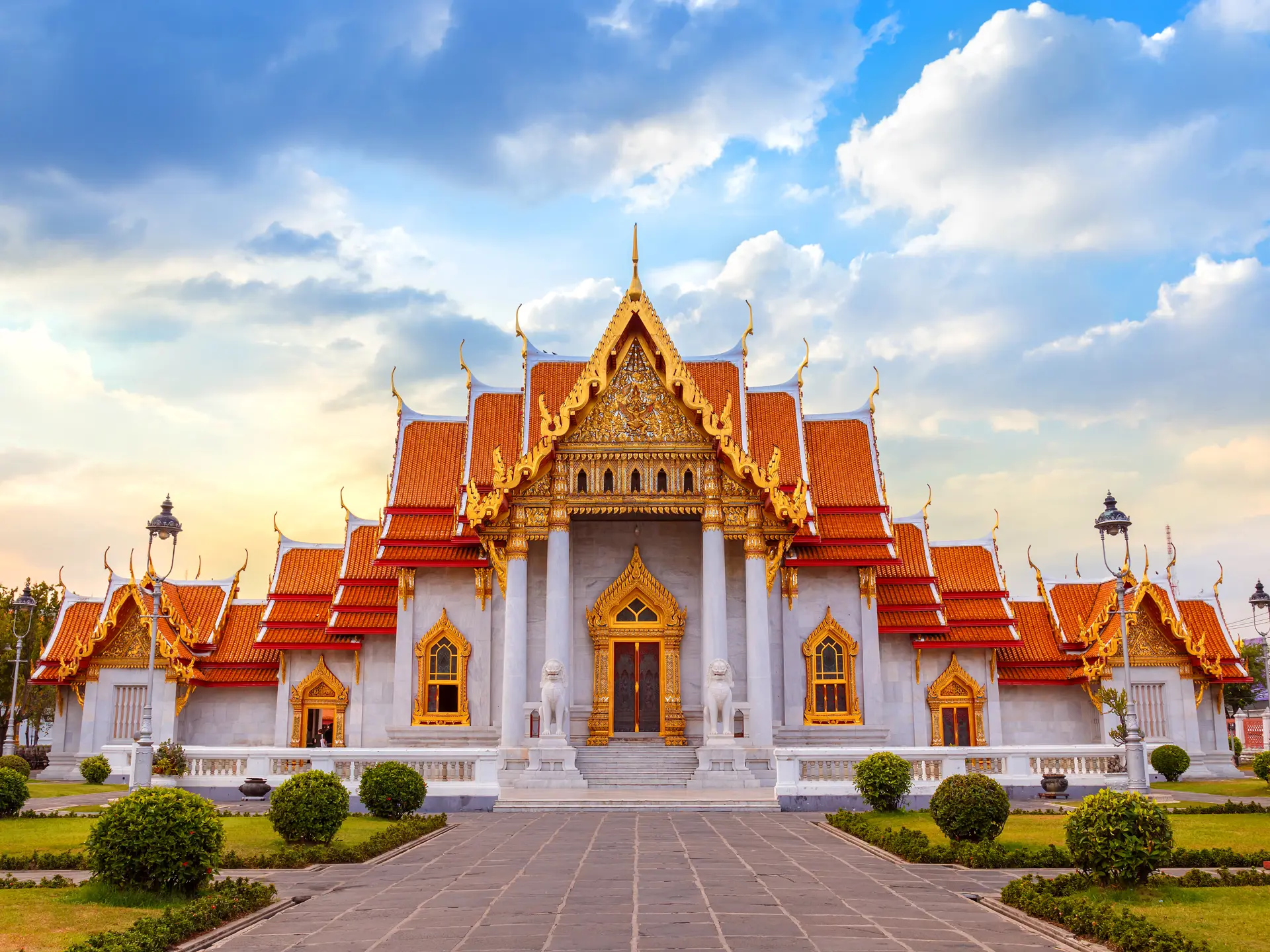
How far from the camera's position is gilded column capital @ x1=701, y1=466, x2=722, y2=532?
2669 cm

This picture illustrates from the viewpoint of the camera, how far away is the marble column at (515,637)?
25.7 meters

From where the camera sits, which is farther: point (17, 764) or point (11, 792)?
point (17, 764)

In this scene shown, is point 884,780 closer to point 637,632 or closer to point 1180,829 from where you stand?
point 1180,829

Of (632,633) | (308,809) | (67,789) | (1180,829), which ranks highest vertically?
(632,633)

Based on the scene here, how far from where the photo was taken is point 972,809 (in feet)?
48.4

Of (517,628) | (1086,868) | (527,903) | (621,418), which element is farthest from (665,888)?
(621,418)

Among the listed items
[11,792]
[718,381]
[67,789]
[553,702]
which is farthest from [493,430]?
[11,792]

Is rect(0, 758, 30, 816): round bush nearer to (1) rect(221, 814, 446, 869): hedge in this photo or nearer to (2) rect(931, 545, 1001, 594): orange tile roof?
(1) rect(221, 814, 446, 869): hedge

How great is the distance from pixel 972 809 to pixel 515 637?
1345 centimetres

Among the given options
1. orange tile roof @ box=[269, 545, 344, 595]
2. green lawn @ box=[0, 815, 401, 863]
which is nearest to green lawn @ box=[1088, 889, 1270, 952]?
green lawn @ box=[0, 815, 401, 863]

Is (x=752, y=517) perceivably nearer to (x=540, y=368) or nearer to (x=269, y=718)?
(x=540, y=368)

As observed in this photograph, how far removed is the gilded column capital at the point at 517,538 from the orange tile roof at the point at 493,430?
12.1 ft

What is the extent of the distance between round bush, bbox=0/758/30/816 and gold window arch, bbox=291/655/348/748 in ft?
37.3

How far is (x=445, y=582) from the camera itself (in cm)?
2997
